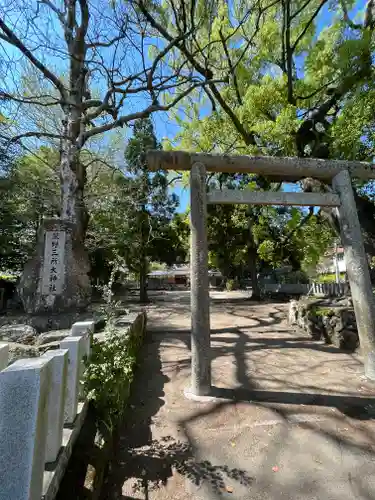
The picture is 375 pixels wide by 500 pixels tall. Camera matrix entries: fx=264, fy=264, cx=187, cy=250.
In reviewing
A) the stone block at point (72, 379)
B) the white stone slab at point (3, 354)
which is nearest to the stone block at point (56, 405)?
the white stone slab at point (3, 354)

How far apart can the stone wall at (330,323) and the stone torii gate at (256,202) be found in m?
1.64

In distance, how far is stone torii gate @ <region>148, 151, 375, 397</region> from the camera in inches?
143

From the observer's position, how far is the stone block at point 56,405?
161 cm

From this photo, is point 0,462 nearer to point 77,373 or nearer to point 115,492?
point 77,373

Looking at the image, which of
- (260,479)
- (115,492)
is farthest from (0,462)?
(260,479)

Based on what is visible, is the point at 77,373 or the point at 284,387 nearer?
the point at 77,373

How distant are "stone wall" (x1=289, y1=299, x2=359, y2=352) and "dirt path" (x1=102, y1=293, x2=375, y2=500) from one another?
58 centimetres

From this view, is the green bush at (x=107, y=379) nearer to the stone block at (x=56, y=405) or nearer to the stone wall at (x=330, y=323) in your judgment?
the stone block at (x=56, y=405)

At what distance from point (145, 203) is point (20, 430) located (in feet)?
43.6

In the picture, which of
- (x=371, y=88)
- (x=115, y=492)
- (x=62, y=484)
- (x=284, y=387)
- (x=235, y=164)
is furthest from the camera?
(x=371, y=88)

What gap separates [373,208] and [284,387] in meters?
5.66

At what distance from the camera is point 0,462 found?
3.53 ft

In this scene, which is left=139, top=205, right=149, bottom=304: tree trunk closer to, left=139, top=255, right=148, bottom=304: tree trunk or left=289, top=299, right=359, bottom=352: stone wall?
left=139, top=255, right=148, bottom=304: tree trunk

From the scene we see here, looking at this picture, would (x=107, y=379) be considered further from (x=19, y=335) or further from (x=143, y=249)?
(x=143, y=249)
